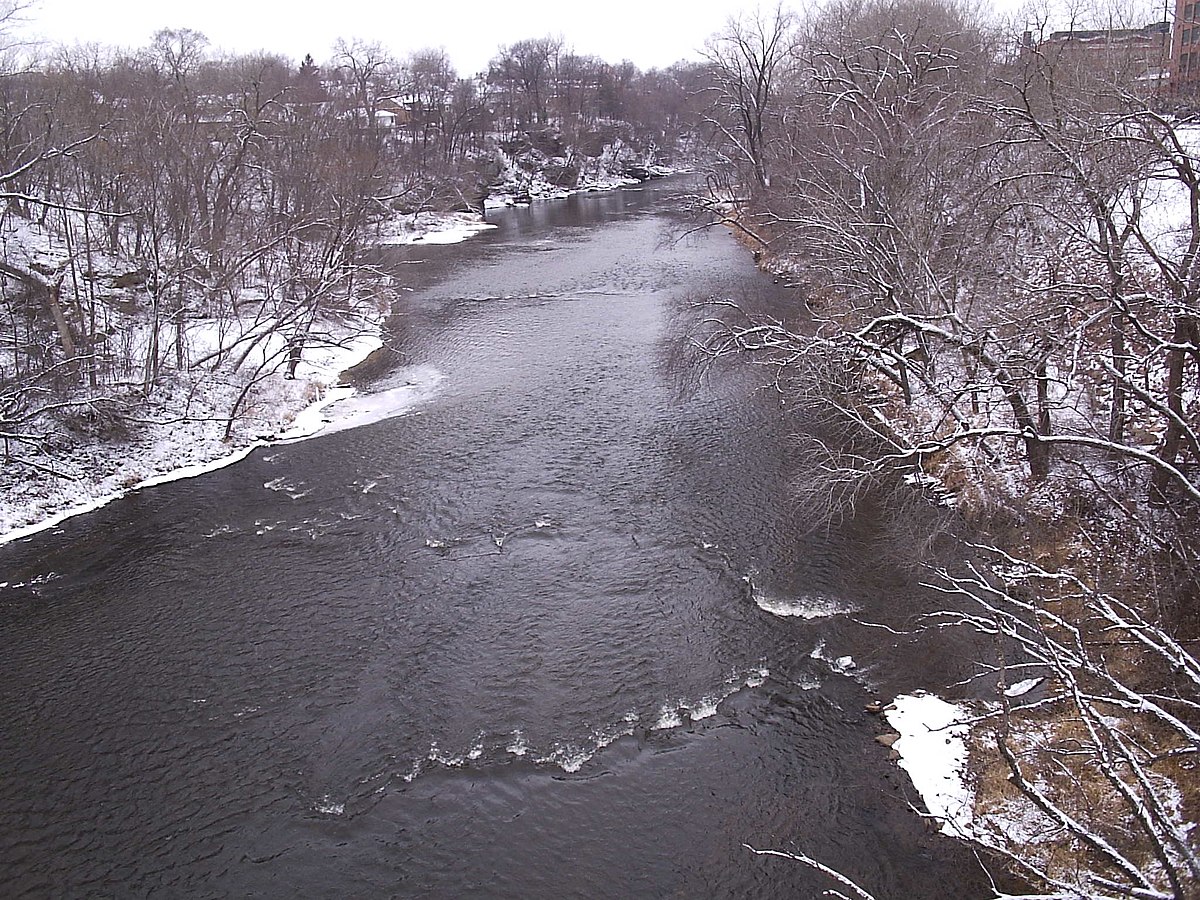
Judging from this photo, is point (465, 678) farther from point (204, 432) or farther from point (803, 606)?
point (204, 432)

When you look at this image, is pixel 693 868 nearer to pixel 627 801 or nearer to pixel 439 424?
pixel 627 801

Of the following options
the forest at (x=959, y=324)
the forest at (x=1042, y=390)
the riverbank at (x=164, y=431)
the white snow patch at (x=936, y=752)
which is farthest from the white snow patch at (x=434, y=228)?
the white snow patch at (x=936, y=752)

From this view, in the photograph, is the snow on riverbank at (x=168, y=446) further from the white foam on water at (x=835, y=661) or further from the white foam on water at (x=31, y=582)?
the white foam on water at (x=835, y=661)

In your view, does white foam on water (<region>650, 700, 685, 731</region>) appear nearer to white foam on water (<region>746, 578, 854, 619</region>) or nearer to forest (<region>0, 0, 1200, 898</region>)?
white foam on water (<region>746, 578, 854, 619</region>)

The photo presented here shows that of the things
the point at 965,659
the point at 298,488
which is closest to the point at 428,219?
the point at 298,488

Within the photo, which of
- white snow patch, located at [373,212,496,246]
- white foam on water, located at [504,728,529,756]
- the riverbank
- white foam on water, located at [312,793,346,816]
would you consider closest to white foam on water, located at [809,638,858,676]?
white foam on water, located at [504,728,529,756]

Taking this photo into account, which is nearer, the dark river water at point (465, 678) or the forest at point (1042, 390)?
the dark river water at point (465, 678)
